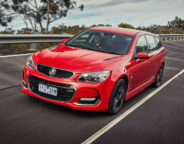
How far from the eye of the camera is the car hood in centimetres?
497

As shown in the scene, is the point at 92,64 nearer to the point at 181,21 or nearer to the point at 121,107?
the point at 121,107

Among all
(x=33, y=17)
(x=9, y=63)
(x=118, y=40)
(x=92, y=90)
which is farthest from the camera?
(x=33, y=17)

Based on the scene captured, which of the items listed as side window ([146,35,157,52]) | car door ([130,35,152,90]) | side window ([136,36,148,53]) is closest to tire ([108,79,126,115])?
car door ([130,35,152,90])

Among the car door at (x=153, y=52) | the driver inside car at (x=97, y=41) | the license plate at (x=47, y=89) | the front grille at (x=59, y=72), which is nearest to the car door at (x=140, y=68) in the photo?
the car door at (x=153, y=52)

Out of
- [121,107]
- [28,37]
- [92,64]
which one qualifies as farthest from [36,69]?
[28,37]

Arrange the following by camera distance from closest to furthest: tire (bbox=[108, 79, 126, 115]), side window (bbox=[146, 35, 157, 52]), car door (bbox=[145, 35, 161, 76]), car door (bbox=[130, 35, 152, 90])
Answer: tire (bbox=[108, 79, 126, 115])
car door (bbox=[130, 35, 152, 90])
car door (bbox=[145, 35, 161, 76])
side window (bbox=[146, 35, 157, 52])

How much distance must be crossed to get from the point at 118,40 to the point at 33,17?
21.6 meters

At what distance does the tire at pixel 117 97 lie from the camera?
5.23 meters

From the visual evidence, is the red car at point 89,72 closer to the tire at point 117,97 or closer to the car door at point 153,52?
the tire at point 117,97

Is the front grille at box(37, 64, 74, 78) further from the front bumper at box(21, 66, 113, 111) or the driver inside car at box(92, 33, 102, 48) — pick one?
the driver inside car at box(92, 33, 102, 48)

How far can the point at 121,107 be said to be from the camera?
5902 millimetres

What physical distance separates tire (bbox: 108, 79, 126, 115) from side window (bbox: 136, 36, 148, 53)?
1.18 metres

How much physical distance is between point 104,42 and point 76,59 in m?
1.28

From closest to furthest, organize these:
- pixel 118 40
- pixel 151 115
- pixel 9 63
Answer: pixel 151 115 < pixel 118 40 < pixel 9 63
